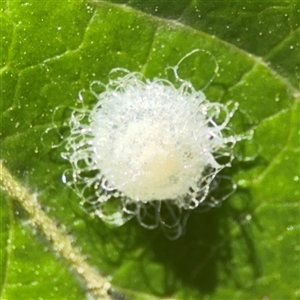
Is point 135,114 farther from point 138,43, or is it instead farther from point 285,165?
point 285,165

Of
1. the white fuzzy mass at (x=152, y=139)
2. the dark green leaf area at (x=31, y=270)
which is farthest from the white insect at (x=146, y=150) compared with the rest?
the dark green leaf area at (x=31, y=270)

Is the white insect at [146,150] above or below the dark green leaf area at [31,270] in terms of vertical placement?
above

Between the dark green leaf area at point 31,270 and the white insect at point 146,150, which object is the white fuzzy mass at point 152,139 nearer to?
the white insect at point 146,150

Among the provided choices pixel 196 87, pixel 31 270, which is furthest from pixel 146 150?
pixel 31 270

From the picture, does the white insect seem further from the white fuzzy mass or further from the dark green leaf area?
the dark green leaf area

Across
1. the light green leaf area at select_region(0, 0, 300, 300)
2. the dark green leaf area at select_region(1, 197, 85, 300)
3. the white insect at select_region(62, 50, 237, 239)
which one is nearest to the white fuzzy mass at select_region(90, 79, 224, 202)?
the white insect at select_region(62, 50, 237, 239)

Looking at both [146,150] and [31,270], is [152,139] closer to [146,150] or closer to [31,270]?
[146,150]

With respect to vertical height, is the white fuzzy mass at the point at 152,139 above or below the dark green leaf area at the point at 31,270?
above
